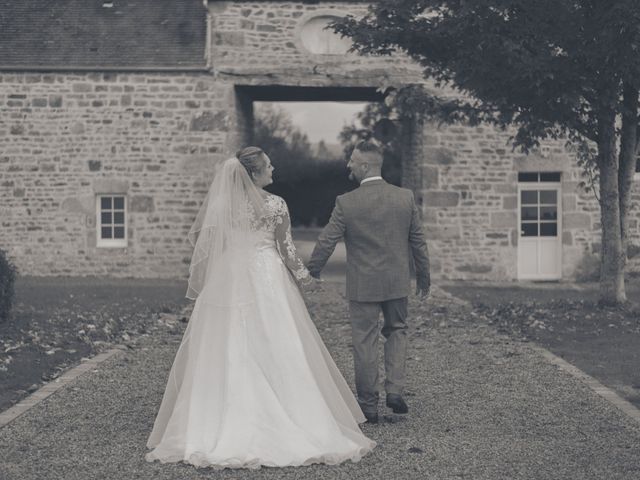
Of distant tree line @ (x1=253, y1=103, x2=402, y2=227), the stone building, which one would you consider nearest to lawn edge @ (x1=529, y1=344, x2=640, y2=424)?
the stone building

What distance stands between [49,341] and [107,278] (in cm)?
892

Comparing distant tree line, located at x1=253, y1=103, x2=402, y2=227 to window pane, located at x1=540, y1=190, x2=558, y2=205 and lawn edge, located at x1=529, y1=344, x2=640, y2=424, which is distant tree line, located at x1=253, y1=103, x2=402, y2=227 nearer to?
window pane, located at x1=540, y1=190, x2=558, y2=205

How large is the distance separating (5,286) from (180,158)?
8.12m

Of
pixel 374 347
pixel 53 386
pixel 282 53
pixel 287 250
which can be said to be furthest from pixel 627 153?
pixel 53 386

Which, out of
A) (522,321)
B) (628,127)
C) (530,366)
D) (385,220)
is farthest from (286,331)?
(628,127)

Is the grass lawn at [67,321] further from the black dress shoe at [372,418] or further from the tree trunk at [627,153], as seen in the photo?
the tree trunk at [627,153]

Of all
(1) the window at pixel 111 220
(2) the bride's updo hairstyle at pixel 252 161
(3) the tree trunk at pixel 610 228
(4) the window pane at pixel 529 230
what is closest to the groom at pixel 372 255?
(2) the bride's updo hairstyle at pixel 252 161

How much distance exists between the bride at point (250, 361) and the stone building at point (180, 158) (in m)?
12.2

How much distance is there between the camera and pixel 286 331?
5941 millimetres

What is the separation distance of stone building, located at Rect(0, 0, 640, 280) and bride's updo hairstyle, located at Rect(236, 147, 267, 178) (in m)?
12.0

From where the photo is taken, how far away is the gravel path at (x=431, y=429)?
520 cm

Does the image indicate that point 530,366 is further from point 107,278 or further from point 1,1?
point 1,1

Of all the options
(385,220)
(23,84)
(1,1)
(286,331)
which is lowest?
(286,331)

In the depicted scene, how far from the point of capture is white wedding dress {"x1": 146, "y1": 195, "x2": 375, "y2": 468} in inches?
213
